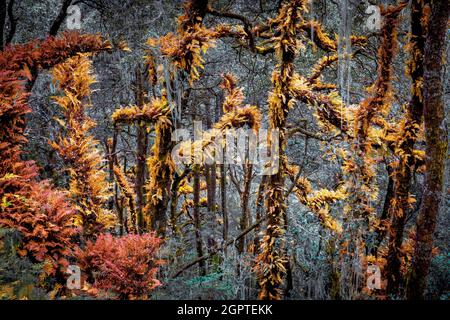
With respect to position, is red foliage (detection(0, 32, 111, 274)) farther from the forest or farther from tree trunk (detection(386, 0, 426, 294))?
tree trunk (detection(386, 0, 426, 294))

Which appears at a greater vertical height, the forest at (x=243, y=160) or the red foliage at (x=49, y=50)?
the red foliage at (x=49, y=50)

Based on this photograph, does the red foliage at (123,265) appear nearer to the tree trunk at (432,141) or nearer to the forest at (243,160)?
the forest at (243,160)

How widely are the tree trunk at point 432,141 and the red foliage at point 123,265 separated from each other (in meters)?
3.37

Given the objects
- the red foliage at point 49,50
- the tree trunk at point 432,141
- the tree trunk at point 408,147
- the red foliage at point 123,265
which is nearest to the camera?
the tree trunk at point 432,141

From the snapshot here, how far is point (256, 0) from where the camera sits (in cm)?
812

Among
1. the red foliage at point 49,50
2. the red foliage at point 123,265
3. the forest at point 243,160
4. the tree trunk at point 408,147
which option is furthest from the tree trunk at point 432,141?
the red foliage at point 49,50

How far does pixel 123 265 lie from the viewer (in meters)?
4.38

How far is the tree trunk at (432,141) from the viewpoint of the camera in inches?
152

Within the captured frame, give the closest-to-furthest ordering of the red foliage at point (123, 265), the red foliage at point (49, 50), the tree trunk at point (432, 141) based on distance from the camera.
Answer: the tree trunk at point (432, 141) < the red foliage at point (123, 265) < the red foliage at point (49, 50)

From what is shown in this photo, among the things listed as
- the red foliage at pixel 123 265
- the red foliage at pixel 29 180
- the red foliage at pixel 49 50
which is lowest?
the red foliage at pixel 123 265

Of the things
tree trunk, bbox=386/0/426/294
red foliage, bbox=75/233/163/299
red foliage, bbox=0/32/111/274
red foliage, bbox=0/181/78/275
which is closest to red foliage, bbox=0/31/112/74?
red foliage, bbox=0/32/111/274

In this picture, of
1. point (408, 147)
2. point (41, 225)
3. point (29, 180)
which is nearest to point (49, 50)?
point (29, 180)

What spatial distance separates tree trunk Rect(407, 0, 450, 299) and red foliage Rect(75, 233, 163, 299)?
337cm
